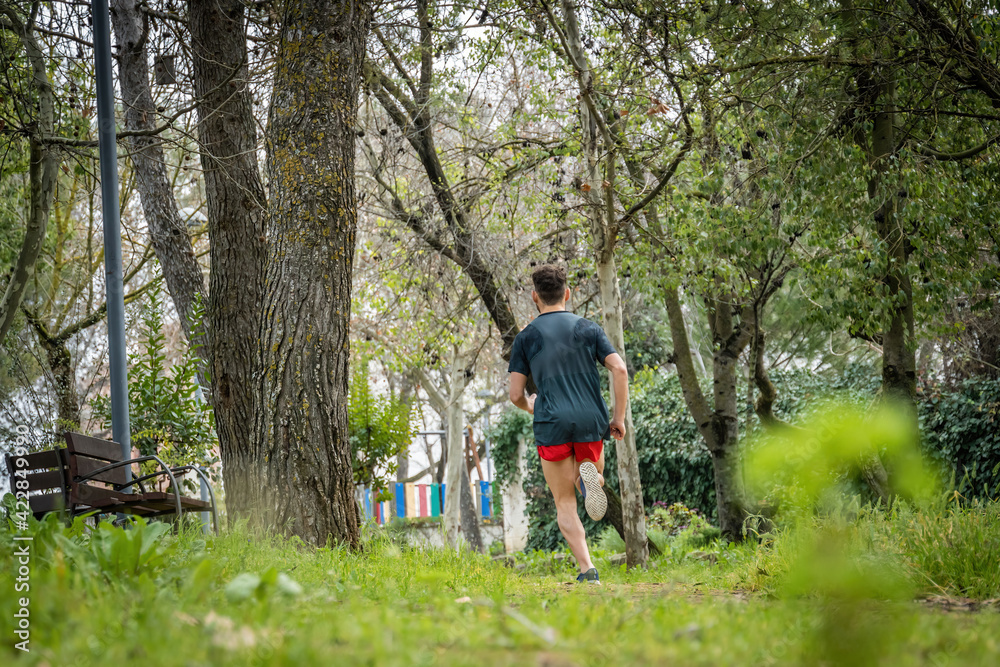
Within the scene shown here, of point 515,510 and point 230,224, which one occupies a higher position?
point 230,224

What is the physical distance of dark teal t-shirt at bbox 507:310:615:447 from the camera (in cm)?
489

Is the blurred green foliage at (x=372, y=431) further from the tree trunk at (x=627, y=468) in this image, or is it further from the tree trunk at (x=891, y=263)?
the tree trunk at (x=891, y=263)

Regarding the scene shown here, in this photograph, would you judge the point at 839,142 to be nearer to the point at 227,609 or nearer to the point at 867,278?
the point at 867,278

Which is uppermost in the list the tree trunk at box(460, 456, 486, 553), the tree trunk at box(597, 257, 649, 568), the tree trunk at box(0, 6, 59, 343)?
the tree trunk at box(0, 6, 59, 343)

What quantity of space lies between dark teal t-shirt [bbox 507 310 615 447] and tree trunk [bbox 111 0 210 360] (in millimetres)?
4775

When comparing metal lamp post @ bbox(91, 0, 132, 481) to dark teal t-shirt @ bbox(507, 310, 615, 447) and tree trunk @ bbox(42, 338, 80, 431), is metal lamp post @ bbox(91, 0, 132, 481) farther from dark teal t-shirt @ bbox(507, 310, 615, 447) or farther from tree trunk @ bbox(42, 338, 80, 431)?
tree trunk @ bbox(42, 338, 80, 431)

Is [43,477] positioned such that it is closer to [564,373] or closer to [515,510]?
[564,373]

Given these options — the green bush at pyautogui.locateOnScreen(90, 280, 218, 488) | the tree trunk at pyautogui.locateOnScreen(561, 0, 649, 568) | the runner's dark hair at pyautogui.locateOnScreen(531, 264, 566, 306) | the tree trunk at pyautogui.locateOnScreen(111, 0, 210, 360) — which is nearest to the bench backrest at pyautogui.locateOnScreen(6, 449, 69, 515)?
the green bush at pyautogui.locateOnScreen(90, 280, 218, 488)

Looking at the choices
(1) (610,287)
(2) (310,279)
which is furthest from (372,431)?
(2) (310,279)

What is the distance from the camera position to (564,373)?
504 centimetres

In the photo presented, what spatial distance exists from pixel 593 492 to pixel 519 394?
→ 0.83 meters

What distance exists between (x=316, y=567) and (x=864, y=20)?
6626 millimetres

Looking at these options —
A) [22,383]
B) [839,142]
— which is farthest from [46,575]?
[22,383]

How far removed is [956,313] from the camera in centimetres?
912
